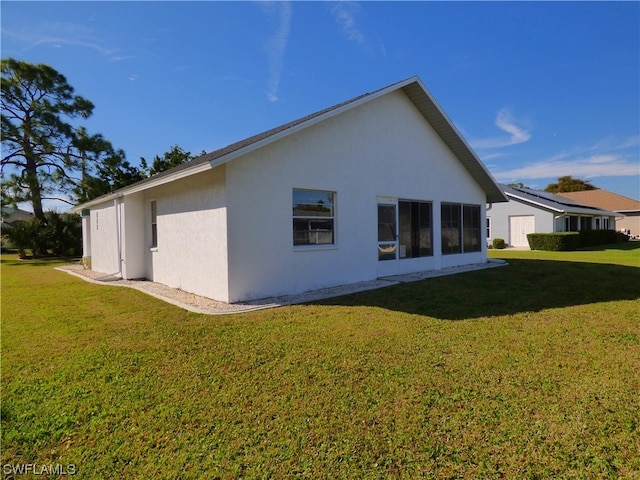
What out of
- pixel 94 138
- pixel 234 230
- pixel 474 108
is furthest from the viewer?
pixel 94 138

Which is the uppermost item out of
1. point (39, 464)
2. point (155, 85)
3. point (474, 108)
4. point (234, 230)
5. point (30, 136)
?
point (30, 136)

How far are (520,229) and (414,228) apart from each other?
20714 millimetres

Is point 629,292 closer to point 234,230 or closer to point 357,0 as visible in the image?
point 234,230

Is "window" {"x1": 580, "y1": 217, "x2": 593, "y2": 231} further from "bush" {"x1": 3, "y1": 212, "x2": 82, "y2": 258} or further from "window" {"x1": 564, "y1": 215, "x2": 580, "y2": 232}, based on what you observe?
"bush" {"x1": 3, "y1": 212, "x2": 82, "y2": 258}

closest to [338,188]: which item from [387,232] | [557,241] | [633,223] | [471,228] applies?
[387,232]

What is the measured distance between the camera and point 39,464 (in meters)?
2.66

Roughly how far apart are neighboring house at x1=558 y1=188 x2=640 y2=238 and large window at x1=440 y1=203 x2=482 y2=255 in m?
36.5

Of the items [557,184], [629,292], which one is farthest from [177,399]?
[557,184]

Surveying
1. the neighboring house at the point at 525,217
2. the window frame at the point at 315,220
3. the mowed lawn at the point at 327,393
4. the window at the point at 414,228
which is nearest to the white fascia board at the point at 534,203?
the neighboring house at the point at 525,217

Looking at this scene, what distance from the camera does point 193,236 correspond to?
8.81m

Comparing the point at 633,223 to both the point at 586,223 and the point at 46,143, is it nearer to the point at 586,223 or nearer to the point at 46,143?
the point at 586,223

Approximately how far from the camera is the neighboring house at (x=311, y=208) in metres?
7.86

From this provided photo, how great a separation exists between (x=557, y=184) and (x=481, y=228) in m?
64.0

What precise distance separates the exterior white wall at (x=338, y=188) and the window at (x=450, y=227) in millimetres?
365
